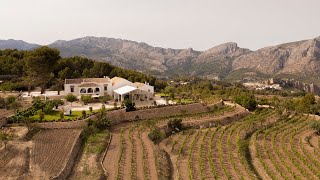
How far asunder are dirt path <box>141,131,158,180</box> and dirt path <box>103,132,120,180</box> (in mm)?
2562

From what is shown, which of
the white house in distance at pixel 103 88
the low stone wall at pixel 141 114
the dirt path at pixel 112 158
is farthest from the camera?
the white house in distance at pixel 103 88

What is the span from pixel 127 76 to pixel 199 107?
2140 centimetres

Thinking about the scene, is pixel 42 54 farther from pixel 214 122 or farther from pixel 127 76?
pixel 214 122

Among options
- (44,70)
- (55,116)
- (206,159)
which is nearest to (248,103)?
(206,159)

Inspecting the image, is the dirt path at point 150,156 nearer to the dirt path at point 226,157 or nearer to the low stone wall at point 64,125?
the dirt path at point 226,157

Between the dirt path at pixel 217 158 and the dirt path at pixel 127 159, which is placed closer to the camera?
the dirt path at pixel 127 159

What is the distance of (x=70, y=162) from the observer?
1059 inches

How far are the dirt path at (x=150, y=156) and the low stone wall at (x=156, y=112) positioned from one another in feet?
15.0

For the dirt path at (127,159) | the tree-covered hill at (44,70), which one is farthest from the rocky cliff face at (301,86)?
the dirt path at (127,159)

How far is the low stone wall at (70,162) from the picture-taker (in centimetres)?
2415

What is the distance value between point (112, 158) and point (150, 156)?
3215 mm

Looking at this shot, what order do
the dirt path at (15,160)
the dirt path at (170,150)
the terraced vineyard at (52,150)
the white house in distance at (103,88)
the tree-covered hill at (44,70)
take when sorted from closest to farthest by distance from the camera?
1. the dirt path at (15,160)
2. the terraced vineyard at (52,150)
3. the dirt path at (170,150)
4. the white house in distance at (103,88)
5. the tree-covered hill at (44,70)

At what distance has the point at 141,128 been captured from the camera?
126ft

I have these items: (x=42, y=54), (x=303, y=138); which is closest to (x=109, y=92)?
(x=42, y=54)
